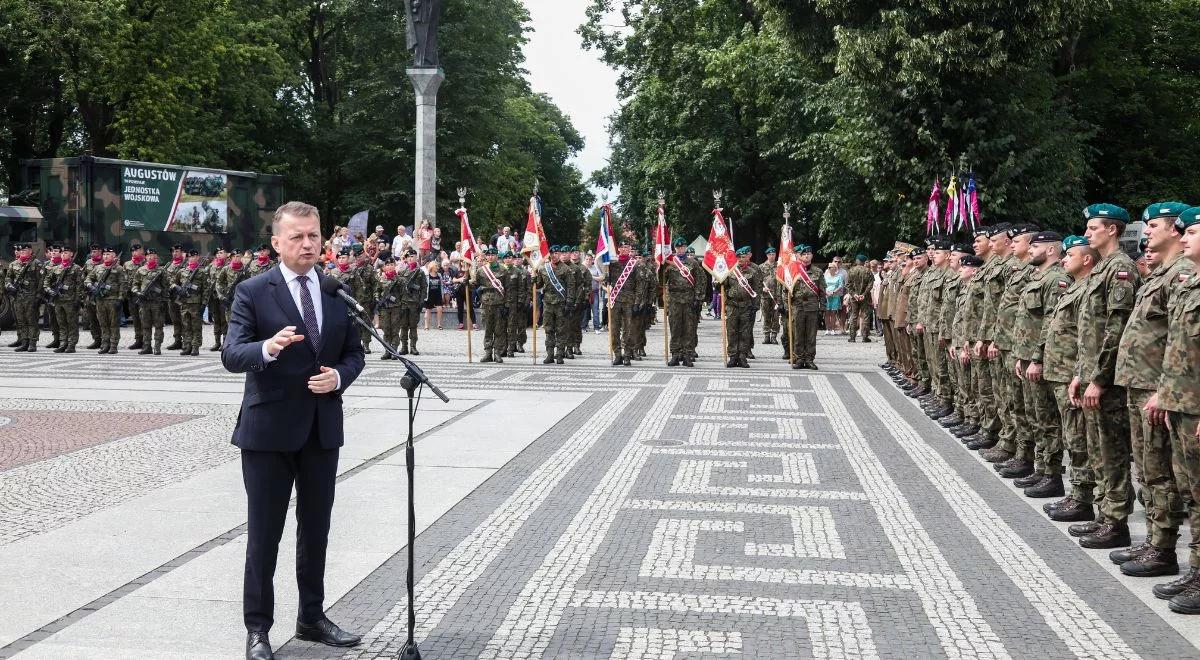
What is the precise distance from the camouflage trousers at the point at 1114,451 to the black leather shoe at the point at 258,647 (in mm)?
5284

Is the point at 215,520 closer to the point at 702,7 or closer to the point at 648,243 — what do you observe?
the point at 702,7

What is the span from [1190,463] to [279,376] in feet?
15.6

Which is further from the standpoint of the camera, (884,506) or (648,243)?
(648,243)

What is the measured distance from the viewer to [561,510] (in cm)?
827

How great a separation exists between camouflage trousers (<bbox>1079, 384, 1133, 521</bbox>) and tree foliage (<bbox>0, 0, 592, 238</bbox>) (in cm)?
3508

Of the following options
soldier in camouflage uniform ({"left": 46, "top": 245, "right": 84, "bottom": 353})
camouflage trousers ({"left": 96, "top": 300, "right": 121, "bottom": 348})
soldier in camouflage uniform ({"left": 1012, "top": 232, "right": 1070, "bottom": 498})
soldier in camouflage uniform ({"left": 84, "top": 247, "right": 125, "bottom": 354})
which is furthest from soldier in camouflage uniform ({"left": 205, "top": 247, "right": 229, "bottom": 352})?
soldier in camouflage uniform ({"left": 1012, "top": 232, "right": 1070, "bottom": 498})

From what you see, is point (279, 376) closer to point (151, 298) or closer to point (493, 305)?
point (493, 305)

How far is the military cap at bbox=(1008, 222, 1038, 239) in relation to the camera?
10.2 meters

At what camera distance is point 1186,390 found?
6.11m

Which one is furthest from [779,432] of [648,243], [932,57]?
[648,243]

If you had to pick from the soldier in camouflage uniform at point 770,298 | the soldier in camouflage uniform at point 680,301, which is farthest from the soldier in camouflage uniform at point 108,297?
the soldier in camouflage uniform at point 770,298

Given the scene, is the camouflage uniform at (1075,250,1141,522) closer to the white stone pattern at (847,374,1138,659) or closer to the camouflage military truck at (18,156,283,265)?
the white stone pattern at (847,374,1138,659)

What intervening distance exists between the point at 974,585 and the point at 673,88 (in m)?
37.2

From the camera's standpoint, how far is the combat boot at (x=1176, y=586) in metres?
6.11
